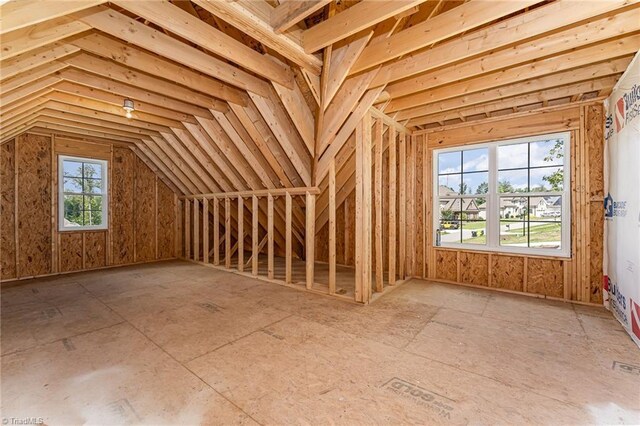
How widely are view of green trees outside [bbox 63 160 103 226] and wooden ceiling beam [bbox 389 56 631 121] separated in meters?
6.19

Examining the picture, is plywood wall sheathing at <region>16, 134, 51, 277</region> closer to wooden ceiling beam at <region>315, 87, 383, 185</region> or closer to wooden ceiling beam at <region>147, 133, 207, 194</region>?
wooden ceiling beam at <region>147, 133, 207, 194</region>

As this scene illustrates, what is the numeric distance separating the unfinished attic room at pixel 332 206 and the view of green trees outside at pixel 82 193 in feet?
0.13

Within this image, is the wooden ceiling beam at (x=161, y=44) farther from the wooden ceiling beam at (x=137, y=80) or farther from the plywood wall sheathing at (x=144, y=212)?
the plywood wall sheathing at (x=144, y=212)

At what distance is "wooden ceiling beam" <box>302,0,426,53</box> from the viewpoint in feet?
6.40

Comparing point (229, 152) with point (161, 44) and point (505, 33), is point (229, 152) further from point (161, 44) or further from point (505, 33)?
point (505, 33)

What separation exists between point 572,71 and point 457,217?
7.73ft

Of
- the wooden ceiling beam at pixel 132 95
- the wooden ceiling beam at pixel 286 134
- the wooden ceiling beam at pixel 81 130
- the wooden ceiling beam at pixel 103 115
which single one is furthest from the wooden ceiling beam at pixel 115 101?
the wooden ceiling beam at pixel 286 134

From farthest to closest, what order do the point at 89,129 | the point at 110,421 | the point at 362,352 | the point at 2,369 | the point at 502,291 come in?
1. the point at 89,129
2. the point at 502,291
3. the point at 362,352
4. the point at 2,369
5. the point at 110,421

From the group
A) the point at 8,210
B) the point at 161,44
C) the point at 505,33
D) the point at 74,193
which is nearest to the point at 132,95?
the point at 161,44

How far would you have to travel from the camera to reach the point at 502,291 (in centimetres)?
407

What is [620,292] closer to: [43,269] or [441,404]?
[441,404]

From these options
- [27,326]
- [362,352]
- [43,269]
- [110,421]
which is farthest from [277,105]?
[43,269]

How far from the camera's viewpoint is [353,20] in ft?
7.09

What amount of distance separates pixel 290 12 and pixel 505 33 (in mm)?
1768
